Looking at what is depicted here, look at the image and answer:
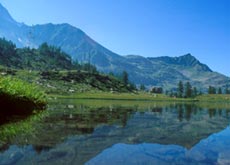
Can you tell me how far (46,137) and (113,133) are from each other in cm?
649

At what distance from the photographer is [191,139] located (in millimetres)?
26500

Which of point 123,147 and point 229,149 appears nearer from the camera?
point 123,147

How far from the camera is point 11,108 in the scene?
3584 cm

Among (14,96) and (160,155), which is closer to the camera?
(160,155)

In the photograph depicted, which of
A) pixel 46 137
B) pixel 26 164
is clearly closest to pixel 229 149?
pixel 46 137

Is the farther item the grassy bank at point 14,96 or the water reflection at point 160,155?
the grassy bank at point 14,96

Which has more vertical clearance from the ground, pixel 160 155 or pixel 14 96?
pixel 14 96

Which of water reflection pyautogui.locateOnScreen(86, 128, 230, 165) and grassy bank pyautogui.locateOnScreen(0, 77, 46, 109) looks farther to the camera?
grassy bank pyautogui.locateOnScreen(0, 77, 46, 109)

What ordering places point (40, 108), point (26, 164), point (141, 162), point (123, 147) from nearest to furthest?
point (26, 164) → point (141, 162) → point (123, 147) → point (40, 108)

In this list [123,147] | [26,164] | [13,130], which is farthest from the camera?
[13,130]

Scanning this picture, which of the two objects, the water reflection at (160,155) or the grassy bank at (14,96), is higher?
the grassy bank at (14,96)

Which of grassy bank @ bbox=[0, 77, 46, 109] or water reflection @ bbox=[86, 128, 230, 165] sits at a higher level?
grassy bank @ bbox=[0, 77, 46, 109]

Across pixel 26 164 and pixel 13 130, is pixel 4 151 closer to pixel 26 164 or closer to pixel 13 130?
pixel 26 164

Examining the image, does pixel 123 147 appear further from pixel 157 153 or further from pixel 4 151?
pixel 4 151
